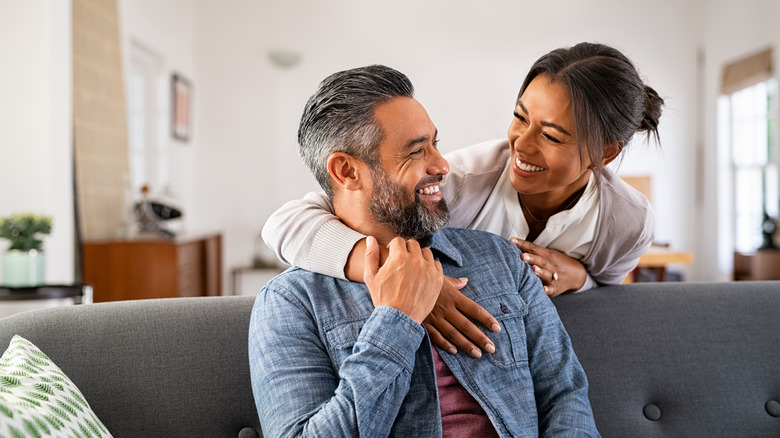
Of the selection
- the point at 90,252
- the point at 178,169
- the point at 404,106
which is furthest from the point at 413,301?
the point at 178,169

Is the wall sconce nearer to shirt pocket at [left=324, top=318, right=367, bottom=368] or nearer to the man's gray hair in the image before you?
the man's gray hair

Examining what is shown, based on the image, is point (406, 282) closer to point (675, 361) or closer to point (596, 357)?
point (596, 357)

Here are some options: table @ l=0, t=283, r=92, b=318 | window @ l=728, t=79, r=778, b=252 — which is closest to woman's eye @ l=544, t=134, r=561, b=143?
table @ l=0, t=283, r=92, b=318

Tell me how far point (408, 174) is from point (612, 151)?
52 centimetres

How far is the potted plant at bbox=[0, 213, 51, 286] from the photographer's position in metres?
3.03

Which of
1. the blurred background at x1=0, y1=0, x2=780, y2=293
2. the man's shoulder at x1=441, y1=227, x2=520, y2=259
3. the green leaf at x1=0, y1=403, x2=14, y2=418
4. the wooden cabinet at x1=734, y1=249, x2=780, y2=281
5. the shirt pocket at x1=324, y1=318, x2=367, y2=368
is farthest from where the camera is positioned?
the blurred background at x1=0, y1=0, x2=780, y2=293

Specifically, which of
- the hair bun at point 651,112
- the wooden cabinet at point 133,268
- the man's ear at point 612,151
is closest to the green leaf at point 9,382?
the man's ear at point 612,151

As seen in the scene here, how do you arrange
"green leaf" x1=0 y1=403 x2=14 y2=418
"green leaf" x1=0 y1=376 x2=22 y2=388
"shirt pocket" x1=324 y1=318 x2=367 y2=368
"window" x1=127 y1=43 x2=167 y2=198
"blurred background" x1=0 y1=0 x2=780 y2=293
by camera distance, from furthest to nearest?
"blurred background" x1=0 y1=0 x2=780 y2=293
"window" x1=127 y1=43 x2=167 y2=198
"shirt pocket" x1=324 y1=318 x2=367 y2=368
"green leaf" x1=0 y1=376 x2=22 y2=388
"green leaf" x1=0 y1=403 x2=14 y2=418

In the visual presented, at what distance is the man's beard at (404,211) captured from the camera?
57.4 inches

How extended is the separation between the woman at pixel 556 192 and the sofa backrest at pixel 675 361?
9cm

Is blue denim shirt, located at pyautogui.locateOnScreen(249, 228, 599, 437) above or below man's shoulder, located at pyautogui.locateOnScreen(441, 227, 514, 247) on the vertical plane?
below

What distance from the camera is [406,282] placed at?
1.28 meters

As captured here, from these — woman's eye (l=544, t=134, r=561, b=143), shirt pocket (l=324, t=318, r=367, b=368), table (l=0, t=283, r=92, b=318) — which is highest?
woman's eye (l=544, t=134, r=561, b=143)

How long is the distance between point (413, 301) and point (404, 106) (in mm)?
421
